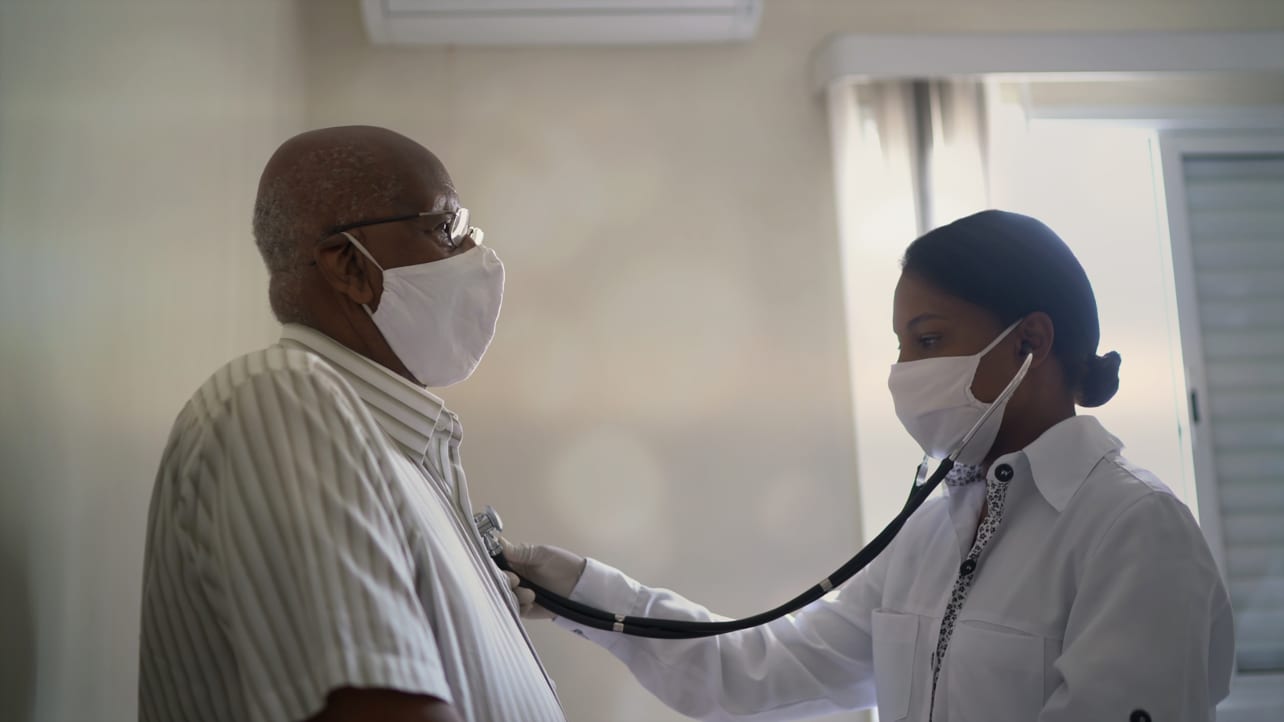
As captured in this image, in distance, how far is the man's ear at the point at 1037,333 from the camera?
58.2 inches

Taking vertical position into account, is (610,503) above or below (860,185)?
below

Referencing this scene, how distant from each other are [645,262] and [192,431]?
1.68 m

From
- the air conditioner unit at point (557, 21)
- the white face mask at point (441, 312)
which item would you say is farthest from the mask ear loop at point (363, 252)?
the air conditioner unit at point (557, 21)

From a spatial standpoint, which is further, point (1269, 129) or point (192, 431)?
point (1269, 129)

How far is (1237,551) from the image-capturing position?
2.58m

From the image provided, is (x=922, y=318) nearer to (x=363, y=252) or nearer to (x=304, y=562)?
(x=363, y=252)

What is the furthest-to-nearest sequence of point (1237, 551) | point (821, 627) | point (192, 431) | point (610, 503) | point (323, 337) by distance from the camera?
point (1237, 551) < point (610, 503) < point (821, 627) < point (323, 337) < point (192, 431)

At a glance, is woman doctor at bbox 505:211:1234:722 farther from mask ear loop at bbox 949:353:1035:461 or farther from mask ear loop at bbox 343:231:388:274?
mask ear loop at bbox 343:231:388:274

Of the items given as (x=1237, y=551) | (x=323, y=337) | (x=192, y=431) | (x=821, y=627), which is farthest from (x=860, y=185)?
(x=192, y=431)

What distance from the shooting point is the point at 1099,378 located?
1502mm

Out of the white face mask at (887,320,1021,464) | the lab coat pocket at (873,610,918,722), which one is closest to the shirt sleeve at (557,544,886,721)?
the lab coat pocket at (873,610,918,722)

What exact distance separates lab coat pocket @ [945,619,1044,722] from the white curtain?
952mm

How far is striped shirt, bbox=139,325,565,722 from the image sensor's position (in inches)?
30.0

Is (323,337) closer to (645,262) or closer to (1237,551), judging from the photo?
(645,262)
